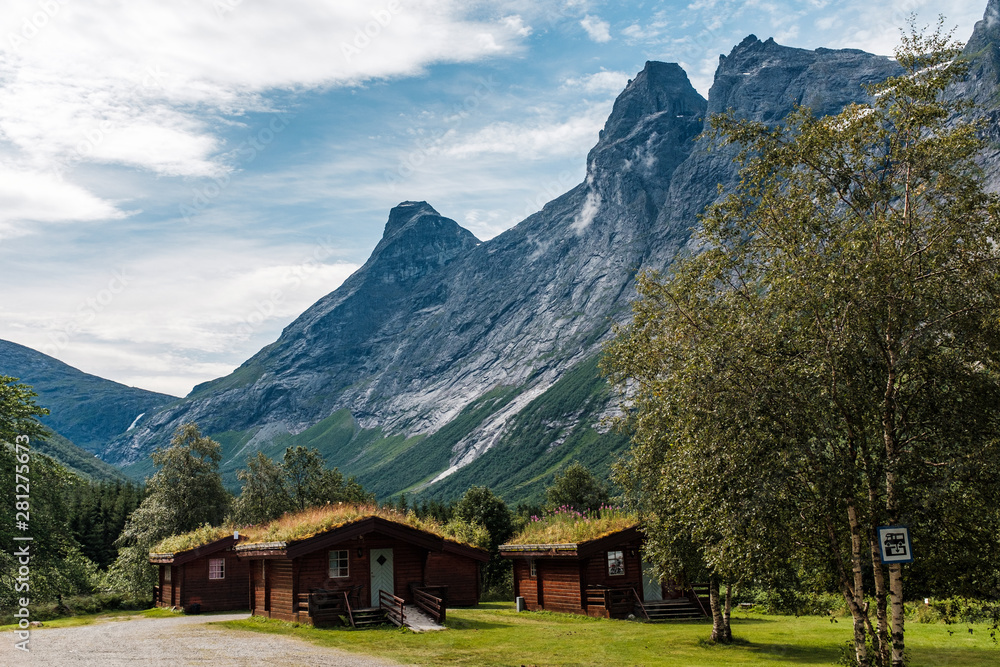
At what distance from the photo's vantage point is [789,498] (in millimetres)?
17266

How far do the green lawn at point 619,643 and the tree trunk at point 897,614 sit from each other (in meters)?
6.72

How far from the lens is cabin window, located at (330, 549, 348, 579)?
Result: 108ft

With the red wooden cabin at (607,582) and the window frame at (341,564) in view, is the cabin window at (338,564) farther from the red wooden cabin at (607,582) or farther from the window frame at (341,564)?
the red wooden cabin at (607,582)

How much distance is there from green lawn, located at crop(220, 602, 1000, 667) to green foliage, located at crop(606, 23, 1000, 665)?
23.1 ft

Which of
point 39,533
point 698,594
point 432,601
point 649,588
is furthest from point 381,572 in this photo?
point 39,533

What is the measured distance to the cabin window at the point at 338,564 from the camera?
3297 cm

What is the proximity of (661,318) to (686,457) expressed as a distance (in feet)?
24.6

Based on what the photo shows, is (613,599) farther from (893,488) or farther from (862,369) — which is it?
(862,369)

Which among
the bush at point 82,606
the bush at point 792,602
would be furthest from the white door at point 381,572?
the bush at point 82,606

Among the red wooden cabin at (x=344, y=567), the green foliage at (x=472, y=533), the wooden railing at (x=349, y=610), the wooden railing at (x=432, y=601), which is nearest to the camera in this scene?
the wooden railing at (x=349, y=610)

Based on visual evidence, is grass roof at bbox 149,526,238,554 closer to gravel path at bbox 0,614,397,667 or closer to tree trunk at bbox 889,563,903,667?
gravel path at bbox 0,614,397,667

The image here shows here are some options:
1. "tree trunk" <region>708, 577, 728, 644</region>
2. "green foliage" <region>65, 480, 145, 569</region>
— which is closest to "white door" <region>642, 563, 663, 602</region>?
"tree trunk" <region>708, 577, 728, 644</region>

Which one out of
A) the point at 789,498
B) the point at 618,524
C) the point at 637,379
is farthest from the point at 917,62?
the point at 618,524

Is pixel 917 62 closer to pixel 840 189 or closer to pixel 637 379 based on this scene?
pixel 840 189
